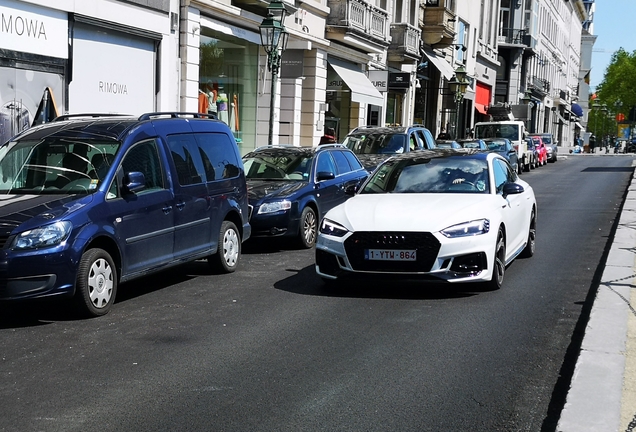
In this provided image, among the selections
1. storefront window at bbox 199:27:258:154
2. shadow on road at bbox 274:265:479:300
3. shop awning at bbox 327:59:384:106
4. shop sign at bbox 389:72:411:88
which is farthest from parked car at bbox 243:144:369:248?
shop sign at bbox 389:72:411:88

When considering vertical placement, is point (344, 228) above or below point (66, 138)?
below

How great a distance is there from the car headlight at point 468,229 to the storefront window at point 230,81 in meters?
14.5

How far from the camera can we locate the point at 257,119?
27078 millimetres

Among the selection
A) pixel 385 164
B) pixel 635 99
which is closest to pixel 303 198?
pixel 385 164

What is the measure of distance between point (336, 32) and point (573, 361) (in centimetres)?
2507

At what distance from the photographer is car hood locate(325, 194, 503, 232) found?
927 cm

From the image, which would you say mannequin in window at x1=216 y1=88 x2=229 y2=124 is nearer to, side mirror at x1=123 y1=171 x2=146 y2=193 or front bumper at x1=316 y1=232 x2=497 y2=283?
front bumper at x1=316 y1=232 x2=497 y2=283

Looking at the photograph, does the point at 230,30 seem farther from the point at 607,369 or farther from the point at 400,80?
the point at 607,369

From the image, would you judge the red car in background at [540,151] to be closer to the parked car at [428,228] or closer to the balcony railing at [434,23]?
the balcony railing at [434,23]

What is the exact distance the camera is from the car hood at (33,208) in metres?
7.91

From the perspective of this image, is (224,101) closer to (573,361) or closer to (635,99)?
(573,361)

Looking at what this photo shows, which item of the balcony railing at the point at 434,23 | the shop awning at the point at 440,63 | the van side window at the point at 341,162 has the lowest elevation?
the van side window at the point at 341,162

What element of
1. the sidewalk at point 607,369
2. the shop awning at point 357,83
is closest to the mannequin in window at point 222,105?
the shop awning at point 357,83

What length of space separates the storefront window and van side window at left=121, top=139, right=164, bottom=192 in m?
13.6
